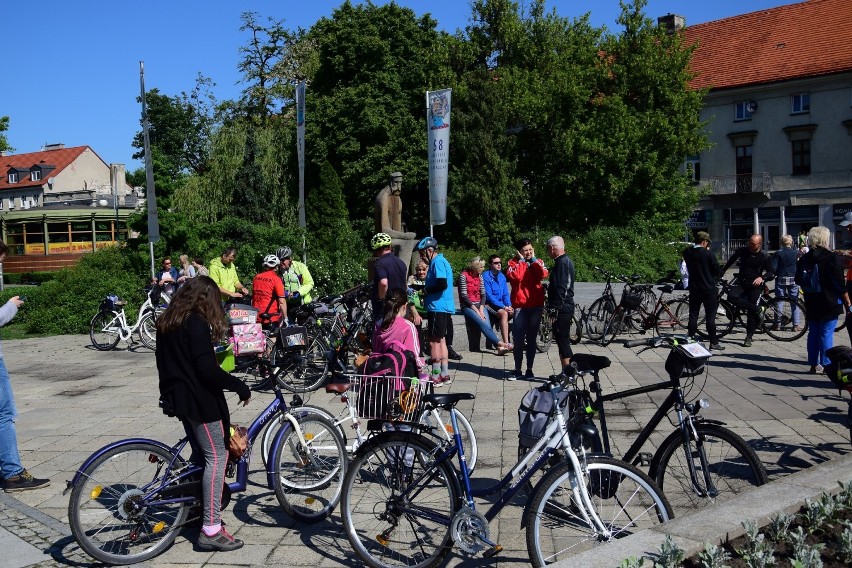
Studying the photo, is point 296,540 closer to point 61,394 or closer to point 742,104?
point 61,394

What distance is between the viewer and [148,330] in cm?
1530

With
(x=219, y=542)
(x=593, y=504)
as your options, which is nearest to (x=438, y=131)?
(x=219, y=542)

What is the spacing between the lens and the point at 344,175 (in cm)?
3884

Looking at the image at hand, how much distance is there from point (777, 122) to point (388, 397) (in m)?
48.3

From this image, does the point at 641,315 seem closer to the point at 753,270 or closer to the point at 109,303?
the point at 753,270

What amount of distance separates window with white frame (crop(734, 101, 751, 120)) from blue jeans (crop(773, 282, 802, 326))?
119 ft

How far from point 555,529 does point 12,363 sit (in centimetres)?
1247

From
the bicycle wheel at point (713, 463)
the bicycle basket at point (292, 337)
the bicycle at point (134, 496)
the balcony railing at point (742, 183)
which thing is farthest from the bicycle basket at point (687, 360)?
the balcony railing at point (742, 183)

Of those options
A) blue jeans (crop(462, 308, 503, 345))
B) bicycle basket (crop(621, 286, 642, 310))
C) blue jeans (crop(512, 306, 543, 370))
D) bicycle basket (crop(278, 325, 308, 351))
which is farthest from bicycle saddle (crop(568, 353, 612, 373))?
bicycle basket (crop(621, 286, 642, 310))

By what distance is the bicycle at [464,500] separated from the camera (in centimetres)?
389

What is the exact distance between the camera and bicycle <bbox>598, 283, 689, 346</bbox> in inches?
545

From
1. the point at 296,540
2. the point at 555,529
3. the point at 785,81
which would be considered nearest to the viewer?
the point at 555,529

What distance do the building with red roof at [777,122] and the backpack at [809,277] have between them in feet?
117

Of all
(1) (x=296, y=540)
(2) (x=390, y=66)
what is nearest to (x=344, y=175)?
(2) (x=390, y=66)
